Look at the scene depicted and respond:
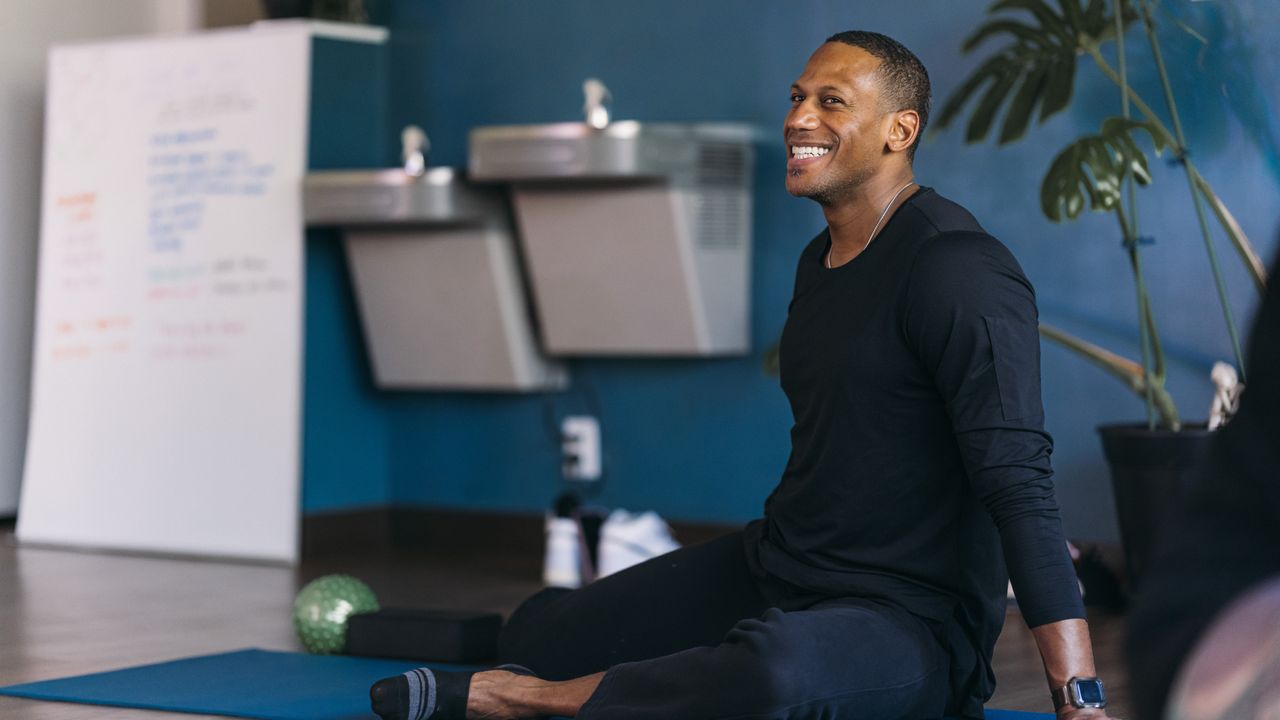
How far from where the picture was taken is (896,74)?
225 centimetres

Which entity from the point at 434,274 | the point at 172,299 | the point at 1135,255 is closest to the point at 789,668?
the point at 1135,255

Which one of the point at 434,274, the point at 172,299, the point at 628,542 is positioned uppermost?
the point at 434,274

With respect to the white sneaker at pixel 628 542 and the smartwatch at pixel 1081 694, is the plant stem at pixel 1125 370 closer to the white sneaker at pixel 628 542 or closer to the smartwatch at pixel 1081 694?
the white sneaker at pixel 628 542

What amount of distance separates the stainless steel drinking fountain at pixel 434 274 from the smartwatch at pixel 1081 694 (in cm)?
282

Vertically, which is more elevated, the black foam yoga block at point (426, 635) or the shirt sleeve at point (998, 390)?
the shirt sleeve at point (998, 390)

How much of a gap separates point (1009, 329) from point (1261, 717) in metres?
1.14

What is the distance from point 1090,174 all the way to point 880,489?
1.26 m

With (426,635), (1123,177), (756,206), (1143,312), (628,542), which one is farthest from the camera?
(756,206)

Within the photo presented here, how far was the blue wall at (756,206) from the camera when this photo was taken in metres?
3.58

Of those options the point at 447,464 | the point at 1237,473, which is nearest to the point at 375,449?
the point at 447,464

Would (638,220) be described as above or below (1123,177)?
below

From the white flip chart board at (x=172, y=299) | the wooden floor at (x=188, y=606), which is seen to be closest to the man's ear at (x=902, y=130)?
the wooden floor at (x=188, y=606)

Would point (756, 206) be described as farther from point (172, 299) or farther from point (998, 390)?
point (998, 390)

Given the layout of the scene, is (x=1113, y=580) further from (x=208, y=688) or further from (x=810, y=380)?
(x=208, y=688)
